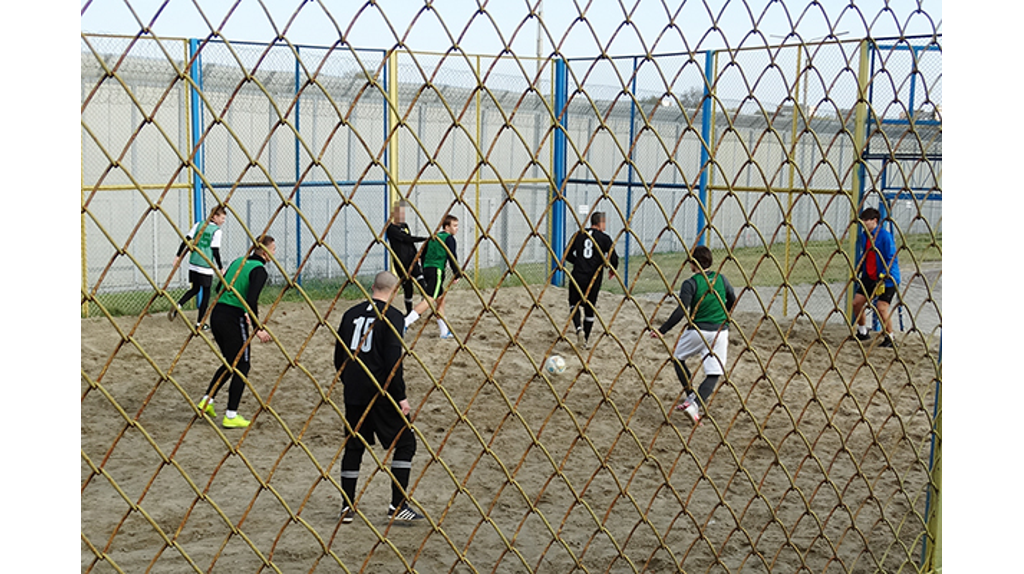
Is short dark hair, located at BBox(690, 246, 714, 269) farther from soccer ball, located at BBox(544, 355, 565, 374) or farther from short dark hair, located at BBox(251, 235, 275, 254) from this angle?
soccer ball, located at BBox(544, 355, 565, 374)

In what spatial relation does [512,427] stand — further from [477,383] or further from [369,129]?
[369,129]

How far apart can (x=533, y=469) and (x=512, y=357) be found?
148 inches

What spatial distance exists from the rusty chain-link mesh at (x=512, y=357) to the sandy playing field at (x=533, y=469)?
37 millimetres

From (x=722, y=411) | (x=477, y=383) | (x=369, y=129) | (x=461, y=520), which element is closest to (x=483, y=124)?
(x=369, y=129)

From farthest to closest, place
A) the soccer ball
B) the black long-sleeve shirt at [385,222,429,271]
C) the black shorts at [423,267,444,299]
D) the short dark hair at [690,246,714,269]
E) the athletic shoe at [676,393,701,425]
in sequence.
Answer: the black shorts at [423,267,444,299]
the black long-sleeve shirt at [385,222,429,271]
the soccer ball
the athletic shoe at [676,393,701,425]
the short dark hair at [690,246,714,269]

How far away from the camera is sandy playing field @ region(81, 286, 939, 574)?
343 centimetres

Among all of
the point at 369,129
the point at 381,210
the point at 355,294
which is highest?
the point at 369,129

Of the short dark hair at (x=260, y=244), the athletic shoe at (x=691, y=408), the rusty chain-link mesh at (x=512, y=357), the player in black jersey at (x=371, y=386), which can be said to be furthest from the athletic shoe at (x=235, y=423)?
the athletic shoe at (x=691, y=408)

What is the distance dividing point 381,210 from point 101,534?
10405 millimetres

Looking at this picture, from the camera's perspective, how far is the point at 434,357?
413 inches

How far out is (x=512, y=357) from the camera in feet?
34.3

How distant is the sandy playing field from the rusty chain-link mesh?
0.12ft

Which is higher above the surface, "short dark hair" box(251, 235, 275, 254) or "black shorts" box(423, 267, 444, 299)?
"short dark hair" box(251, 235, 275, 254)

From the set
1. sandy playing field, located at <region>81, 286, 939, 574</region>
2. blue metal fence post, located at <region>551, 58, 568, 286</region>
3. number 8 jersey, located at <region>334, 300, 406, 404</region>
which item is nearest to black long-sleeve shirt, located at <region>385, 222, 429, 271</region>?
sandy playing field, located at <region>81, 286, 939, 574</region>
